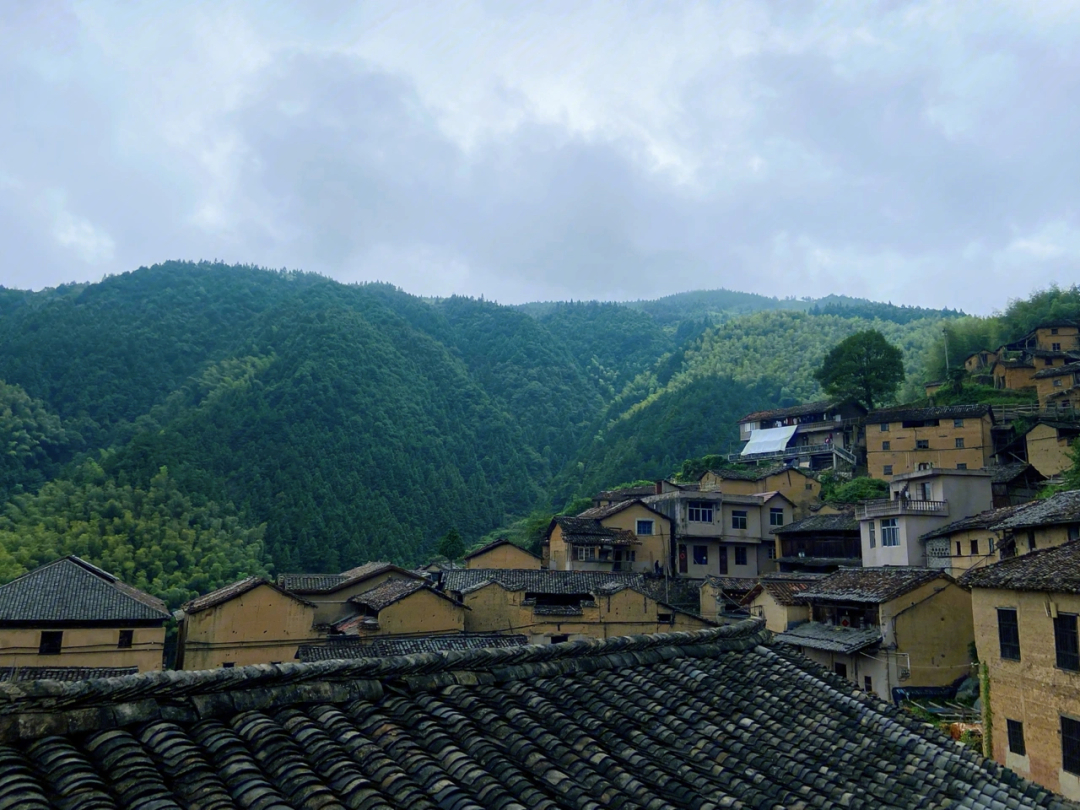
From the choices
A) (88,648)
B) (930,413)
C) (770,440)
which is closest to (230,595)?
(88,648)

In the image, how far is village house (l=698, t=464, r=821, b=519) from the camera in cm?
5016

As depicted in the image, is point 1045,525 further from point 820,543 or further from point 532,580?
point 820,543

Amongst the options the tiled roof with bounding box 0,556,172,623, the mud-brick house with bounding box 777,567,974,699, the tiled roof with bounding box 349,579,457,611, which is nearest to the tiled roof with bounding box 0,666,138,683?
the tiled roof with bounding box 0,556,172,623

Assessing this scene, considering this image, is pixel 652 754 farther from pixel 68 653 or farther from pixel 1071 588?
pixel 68 653

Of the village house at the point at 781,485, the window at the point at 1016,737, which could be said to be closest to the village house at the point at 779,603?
the window at the point at 1016,737

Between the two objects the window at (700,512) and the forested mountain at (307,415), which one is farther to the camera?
the forested mountain at (307,415)

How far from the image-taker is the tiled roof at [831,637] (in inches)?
1030

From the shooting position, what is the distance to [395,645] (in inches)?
1125

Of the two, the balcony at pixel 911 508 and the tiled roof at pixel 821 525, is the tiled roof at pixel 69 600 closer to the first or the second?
the balcony at pixel 911 508

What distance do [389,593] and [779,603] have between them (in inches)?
679

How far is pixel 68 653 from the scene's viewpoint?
1123 inches

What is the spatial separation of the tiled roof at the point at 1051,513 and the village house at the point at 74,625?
3005cm

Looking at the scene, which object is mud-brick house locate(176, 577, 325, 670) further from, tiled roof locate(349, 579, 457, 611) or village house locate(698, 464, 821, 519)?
village house locate(698, 464, 821, 519)

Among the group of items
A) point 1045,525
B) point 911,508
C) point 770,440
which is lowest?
point 1045,525
